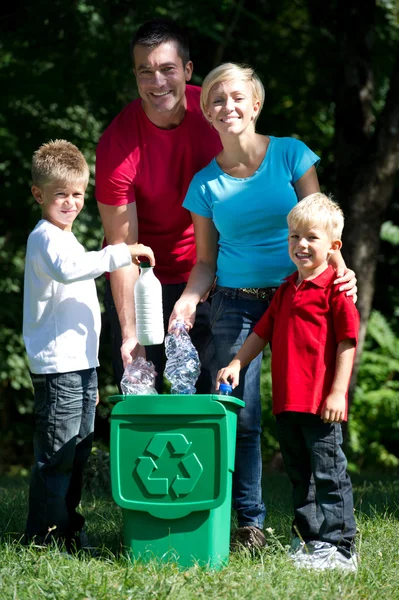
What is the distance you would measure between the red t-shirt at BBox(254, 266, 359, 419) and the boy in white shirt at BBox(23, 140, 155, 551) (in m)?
0.65

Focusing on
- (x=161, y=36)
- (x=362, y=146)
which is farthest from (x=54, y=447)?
(x=362, y=146)

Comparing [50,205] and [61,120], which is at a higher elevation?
[61,120]

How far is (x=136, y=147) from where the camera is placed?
3.98 meters

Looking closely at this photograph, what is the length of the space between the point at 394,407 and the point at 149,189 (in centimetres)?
704

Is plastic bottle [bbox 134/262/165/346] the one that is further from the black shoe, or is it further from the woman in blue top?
the black shoe

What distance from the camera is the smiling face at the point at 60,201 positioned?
3.63m

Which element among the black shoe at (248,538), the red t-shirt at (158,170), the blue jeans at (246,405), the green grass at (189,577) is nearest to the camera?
the green grass at (189,577)

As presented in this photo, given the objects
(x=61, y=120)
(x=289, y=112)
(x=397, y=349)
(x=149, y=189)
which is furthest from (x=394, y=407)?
(x=149, y=189)

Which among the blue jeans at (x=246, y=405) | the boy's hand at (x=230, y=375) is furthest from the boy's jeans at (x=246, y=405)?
the boy's hand at (x=230, y=375)

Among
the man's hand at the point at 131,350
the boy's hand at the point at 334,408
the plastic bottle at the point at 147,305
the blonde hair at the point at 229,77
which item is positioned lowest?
the boy's hand at the point at 334,408

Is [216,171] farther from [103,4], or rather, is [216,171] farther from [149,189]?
[103,4]

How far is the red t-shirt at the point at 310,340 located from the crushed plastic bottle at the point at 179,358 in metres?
0.42

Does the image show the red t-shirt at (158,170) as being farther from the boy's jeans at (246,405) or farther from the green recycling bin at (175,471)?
the green recycling bin at (175,471)

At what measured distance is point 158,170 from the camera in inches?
157
